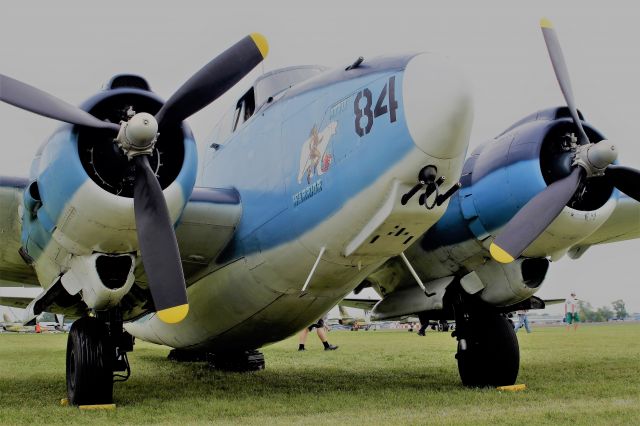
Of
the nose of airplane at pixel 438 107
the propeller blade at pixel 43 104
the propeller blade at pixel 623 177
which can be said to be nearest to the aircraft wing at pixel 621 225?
the propeller blade at pixel 623 177

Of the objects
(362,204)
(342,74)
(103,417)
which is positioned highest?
(342,74)

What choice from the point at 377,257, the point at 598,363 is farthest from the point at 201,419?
the point at 598,363

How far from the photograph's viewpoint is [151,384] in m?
11.0

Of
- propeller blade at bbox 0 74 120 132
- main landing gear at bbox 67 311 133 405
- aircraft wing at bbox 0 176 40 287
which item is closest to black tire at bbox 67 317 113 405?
main landing gear at bbox 67 311 133 405

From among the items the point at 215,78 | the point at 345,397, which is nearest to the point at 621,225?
the point at 345,397

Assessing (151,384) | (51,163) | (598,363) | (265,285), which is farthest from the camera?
(598,363)

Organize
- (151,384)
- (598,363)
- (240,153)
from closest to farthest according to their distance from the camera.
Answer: (240,153) < (151,384) < (598,363)

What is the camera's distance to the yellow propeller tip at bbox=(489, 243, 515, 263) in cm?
786

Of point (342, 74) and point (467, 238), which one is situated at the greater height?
point (342, 74)

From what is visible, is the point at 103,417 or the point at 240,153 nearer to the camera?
the point at 103,417

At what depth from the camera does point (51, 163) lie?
7.55 m

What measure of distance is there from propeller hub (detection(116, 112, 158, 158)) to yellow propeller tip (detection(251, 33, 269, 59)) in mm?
1751

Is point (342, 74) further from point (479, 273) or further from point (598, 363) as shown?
point (598, 363)

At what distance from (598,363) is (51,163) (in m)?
10.7
